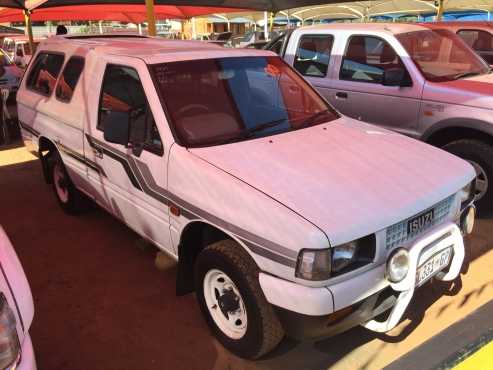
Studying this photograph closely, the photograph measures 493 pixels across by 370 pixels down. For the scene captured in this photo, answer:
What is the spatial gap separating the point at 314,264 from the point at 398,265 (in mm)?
475

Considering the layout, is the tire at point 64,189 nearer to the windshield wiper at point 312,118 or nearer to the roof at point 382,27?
the windshield wiper at point 312,118

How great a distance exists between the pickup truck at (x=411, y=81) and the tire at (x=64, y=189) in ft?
10.3

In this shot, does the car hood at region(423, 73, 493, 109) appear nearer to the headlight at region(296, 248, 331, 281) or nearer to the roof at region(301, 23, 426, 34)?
the roof at region(301, 23, 426, 34)

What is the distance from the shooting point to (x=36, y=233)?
4469mm

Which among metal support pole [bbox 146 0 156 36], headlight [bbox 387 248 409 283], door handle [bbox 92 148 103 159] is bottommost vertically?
headlight [bbox 387 248 409 283]

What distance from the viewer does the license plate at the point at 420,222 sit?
2426 mm

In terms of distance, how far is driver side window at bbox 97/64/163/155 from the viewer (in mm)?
3041

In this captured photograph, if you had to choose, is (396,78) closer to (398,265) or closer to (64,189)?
(398,265)

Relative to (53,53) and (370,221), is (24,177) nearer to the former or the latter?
(53,53)

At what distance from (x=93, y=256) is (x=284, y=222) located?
7.90 feet

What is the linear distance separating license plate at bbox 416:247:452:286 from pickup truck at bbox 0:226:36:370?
1873mm

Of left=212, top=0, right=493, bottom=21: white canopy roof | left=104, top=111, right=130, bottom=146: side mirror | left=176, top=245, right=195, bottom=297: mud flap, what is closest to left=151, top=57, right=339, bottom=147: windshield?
left=104, top=111, right=130, bottom=146: side mirror

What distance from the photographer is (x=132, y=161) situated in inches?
125

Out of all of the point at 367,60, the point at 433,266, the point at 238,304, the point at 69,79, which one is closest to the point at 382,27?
the point at 367,60
